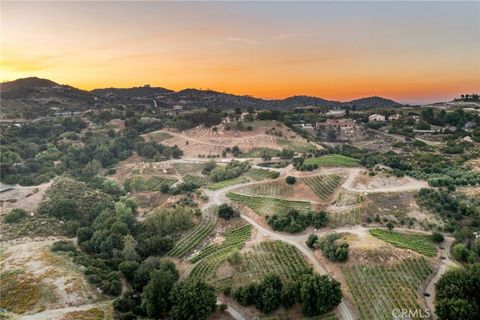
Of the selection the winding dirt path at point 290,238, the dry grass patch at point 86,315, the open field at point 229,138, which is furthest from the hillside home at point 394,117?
the dry grass patch at point 86,315

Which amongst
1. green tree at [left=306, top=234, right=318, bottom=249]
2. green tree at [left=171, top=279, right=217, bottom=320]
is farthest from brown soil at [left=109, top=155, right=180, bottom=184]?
green tree at [left=171, top=279, right=217, bottom=320]

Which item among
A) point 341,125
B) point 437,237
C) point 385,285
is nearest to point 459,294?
point 385,285

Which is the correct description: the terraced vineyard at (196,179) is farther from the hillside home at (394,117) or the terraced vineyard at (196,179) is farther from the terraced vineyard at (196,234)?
the hillside home at (394,117)

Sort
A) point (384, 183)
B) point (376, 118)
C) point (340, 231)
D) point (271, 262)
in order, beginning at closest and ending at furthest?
1. point (271, 262)
2. point (340, 231)
3. point (384, 183)
4. point (376, 118)

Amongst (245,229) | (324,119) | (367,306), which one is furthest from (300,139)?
(367,306)

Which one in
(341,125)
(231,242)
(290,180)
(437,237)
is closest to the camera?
(437,237)

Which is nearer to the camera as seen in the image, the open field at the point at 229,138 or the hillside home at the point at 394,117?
the open field at the point at 229,138

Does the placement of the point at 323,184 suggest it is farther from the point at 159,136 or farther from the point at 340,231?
the point at 159,136
